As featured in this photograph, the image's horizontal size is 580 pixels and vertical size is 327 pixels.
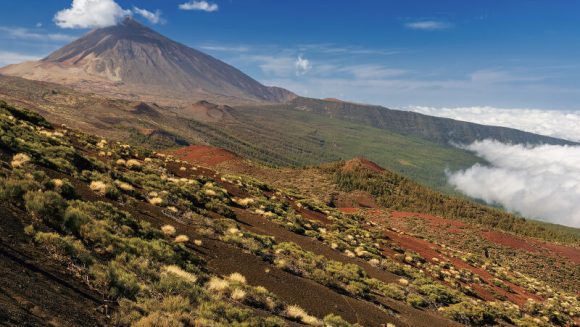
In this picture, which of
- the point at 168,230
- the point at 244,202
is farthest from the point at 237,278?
the point at 244,202

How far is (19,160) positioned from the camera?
60.2 feet

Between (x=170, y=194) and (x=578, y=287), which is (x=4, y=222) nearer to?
(x=170, y=194)

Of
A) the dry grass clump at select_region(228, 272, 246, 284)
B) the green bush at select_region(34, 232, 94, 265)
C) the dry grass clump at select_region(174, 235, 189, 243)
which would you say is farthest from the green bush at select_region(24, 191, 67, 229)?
the dry grass clump at select_region(228, 272, 246, 284)

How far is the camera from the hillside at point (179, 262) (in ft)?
33.0

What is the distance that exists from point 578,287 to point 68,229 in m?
76.6

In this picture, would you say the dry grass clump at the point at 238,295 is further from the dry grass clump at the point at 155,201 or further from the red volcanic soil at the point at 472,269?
the red volcanic soil at the point at 472,269

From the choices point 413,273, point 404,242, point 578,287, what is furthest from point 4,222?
point 578,287

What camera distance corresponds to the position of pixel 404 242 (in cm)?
5088

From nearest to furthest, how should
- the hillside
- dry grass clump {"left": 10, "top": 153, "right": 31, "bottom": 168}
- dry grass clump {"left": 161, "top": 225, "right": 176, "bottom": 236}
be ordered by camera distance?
the hillside → dry grass clump {"left": 10, "top": 153, "right": 31, "bottom": 168} → dry grass clump {"left": 161, "top": 225, "right": 176, "bottom": 236}

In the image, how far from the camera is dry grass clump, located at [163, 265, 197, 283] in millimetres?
13078

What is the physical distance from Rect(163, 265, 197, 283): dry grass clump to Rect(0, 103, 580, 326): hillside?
1.5 inches

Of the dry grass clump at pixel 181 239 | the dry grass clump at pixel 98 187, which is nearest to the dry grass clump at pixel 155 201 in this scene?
the dry grass clump at pixel 98 187

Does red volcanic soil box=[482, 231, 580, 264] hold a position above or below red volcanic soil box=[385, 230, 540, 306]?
below

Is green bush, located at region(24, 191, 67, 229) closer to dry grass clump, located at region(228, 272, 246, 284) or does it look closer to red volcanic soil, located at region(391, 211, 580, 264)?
dry grass clump, located at region(228, 272, 246, 284)
